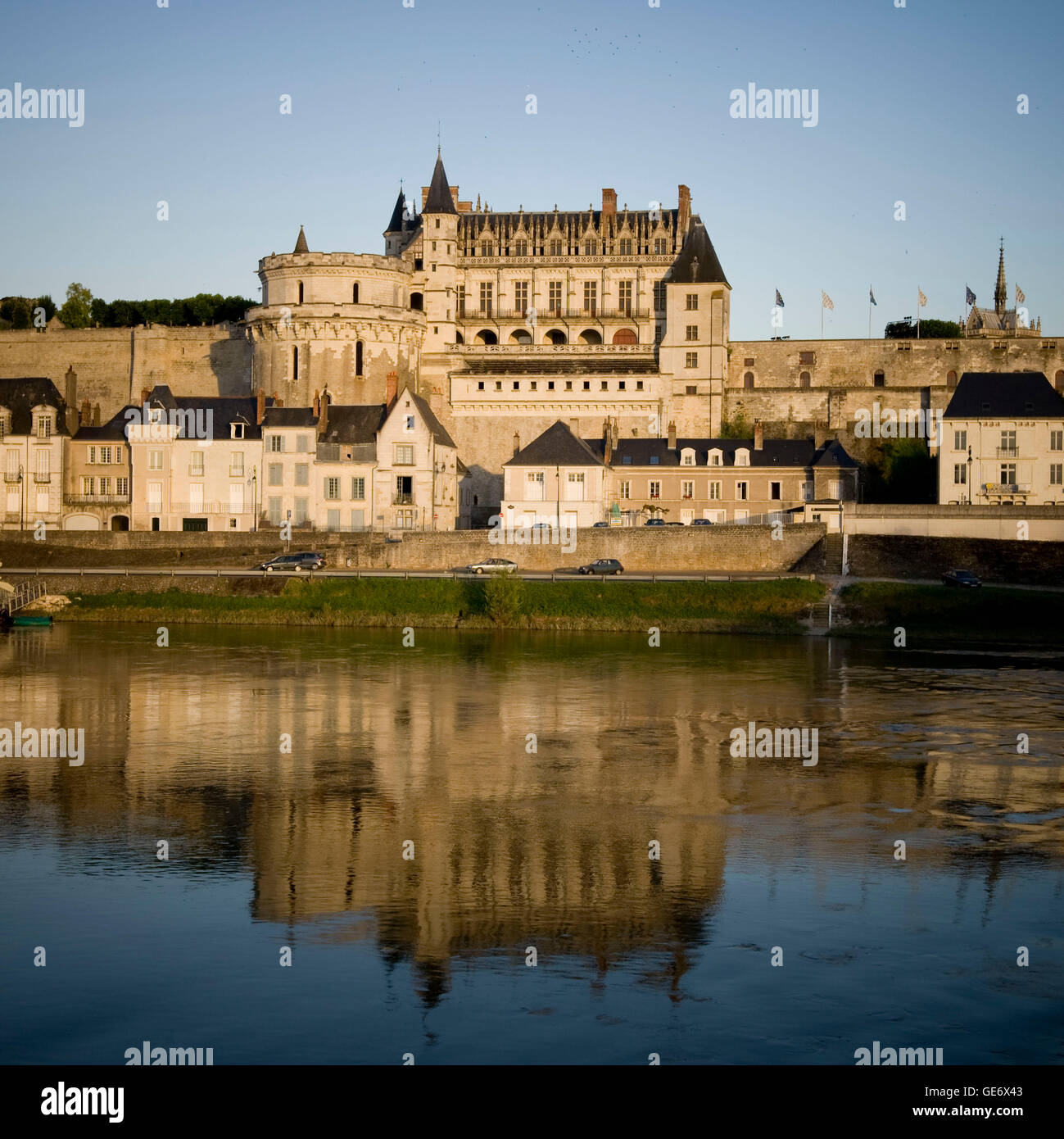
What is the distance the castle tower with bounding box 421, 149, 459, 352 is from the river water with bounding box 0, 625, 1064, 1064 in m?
45.2

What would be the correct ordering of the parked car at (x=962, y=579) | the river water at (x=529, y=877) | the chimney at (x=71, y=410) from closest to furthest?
the river water at (x=529, y=877) → the parked car at (x=962, y=579) → the chimney at (x=71, y=410)

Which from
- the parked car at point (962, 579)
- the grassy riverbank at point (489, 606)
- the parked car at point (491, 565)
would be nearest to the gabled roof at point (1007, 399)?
the parked car at point (962, 579)

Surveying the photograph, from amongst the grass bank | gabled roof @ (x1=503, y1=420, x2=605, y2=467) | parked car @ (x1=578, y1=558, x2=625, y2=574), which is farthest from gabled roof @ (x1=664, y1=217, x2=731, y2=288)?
the grass bank

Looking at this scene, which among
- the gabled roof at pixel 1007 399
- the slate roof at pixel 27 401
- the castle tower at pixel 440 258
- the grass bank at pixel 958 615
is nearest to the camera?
the grass bank at pixel 958 615

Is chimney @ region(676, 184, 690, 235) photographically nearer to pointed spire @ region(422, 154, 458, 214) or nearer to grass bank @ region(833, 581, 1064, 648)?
pointed spire @ region(422, 154, 458, 214)

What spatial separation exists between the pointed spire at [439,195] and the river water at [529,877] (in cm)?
4784

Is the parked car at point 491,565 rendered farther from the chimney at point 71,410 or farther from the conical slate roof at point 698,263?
the conical slate roof at point 698,263

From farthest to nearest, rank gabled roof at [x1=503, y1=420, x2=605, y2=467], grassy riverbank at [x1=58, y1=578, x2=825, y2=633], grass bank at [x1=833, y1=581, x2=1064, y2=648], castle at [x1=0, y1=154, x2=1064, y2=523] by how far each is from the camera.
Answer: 1. castle at [x1=0, y1=154, x2=1064, y2=523]
2. gabled roof at [x1=503, y1=420, x2=605, y2=467]
3. grassy riverbank at [x1=58, y1=578, x2=825, y2=633]
4. grass bank at [x1=833, y1=581, x2=1064, y2=648]

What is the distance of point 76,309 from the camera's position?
286ft

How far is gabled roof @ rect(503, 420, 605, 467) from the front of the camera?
54219 mm

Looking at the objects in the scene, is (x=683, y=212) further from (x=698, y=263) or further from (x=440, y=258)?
(x=440, y=258)

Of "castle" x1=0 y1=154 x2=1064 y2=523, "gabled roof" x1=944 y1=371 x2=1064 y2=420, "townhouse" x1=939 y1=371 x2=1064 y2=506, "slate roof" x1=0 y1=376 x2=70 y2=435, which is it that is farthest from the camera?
"castle" x1=0 y1=154 x2=1064 y2=523

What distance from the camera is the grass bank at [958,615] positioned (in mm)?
37844

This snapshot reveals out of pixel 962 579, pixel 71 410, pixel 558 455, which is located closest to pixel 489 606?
pixel 962 579
